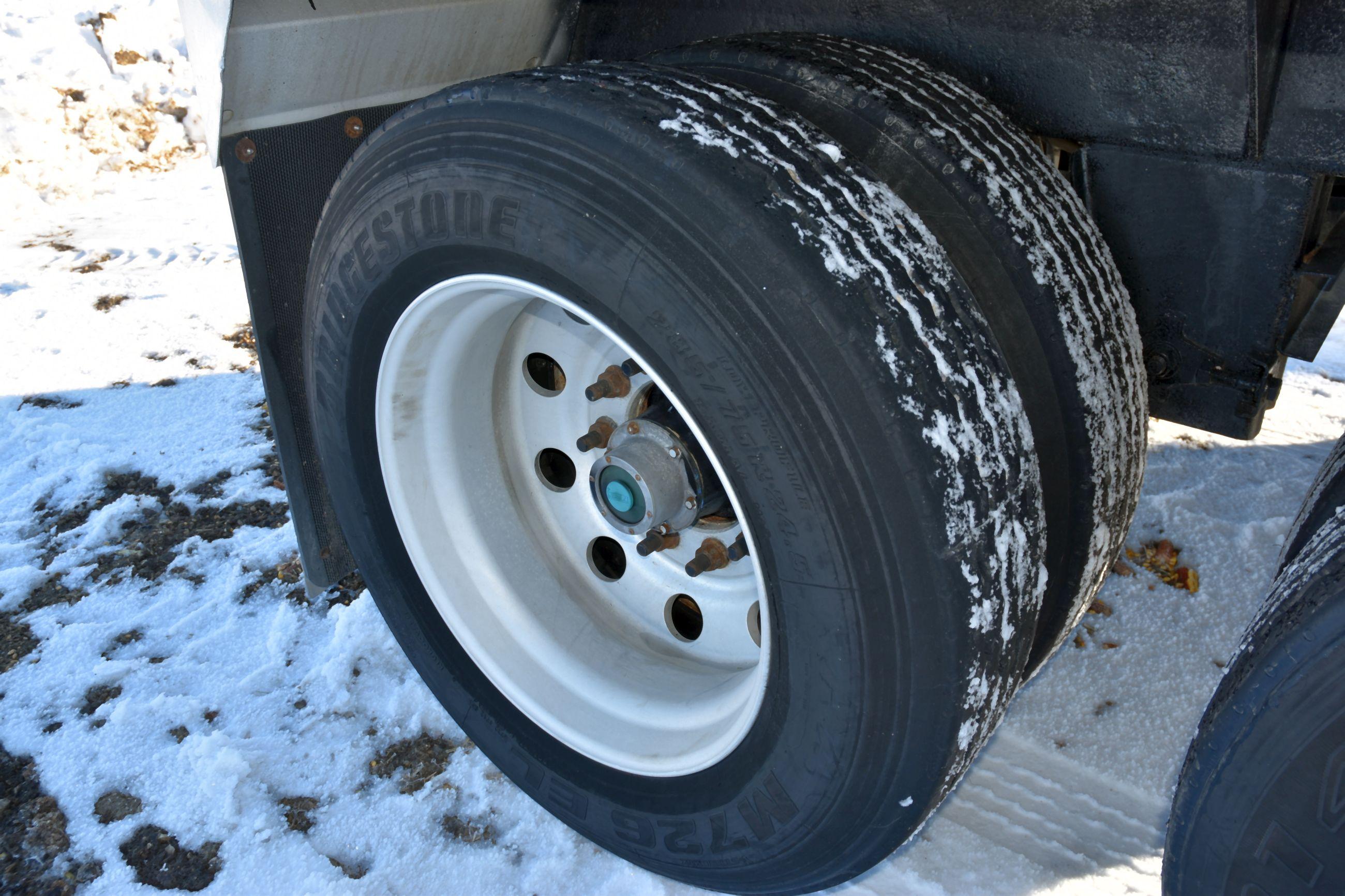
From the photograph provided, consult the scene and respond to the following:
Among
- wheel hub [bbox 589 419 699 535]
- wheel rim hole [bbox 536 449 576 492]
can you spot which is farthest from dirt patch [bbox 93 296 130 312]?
wheel hub [bbox 589 419 699 535]

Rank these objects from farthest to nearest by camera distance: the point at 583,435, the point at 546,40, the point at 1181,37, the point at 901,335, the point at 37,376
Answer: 1. the point at 37,376
2. the point at 546,40
3. the point at 583,435
4. the point at 1181,37
5. the point at 901,335

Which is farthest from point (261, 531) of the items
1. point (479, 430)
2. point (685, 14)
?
point (685, 14)

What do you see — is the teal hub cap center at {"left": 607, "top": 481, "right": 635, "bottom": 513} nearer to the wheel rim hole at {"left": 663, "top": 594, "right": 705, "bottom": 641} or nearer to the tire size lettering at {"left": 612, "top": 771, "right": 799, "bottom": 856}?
the wheel rim hole at {"left": 663, "top": 594, "right": 705, "bottom": 641}

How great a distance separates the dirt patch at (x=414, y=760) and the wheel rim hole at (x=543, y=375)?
0.81m

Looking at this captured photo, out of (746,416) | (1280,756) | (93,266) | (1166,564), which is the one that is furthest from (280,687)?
(93,266)

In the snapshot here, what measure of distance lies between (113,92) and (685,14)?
15.4 feet

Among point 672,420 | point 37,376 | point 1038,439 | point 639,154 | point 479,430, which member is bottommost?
point 37,376

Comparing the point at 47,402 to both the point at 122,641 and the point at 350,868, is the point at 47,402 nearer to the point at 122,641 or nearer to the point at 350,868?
the point at 122,641

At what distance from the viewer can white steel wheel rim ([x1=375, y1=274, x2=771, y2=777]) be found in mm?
1783

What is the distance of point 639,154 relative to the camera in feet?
4.35

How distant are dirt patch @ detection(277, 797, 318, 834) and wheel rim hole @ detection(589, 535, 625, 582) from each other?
0.74 metres

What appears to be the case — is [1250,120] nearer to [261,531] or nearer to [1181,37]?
[1181,37]

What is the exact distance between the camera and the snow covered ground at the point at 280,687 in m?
1.93

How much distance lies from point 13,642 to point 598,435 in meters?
1.65
